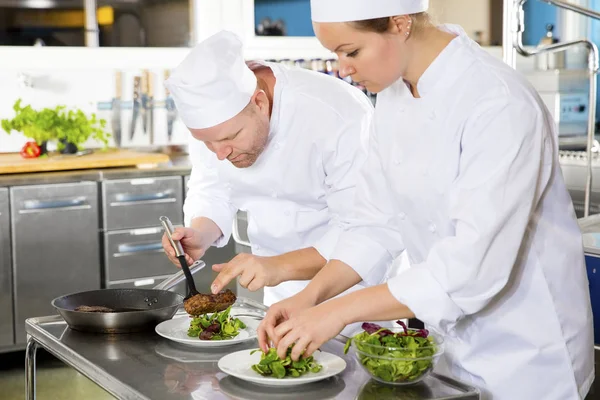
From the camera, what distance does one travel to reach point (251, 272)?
7.10ft

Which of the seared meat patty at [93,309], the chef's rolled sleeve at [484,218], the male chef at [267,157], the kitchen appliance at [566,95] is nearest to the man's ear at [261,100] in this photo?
the male chef at [267,157]

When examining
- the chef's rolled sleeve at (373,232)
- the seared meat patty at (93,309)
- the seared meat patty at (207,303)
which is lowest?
the seared meat patty at (93,309)

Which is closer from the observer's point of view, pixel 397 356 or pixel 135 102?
pixel 397 356

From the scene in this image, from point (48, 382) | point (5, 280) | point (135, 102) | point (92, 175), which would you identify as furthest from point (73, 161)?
point (48, 382)

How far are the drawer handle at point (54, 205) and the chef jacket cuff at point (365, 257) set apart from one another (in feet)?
9.80

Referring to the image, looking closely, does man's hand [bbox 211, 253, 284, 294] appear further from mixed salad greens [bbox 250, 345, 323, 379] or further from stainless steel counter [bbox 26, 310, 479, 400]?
mixed salad greens [bbox 250, 345, 323, 379]

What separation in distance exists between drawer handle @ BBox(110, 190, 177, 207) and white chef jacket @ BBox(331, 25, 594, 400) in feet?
10.0

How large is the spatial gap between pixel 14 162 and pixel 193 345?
3132 millimetres

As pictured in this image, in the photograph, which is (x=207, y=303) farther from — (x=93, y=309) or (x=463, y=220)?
(x=463, y=220)

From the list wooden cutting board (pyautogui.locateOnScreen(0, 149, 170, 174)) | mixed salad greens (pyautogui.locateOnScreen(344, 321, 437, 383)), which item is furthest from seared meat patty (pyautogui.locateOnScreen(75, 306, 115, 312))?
wooden cutting board (pyautogui.locateOnScreen(0, 149, 170, 174))

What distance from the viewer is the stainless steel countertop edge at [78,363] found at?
1.71 metres

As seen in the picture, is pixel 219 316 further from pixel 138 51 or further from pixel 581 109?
pixel 581 109

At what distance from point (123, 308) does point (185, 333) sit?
0.28 meters

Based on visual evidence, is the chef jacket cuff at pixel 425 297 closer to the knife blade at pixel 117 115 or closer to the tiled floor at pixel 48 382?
the tiled floor at pixel 48 382
